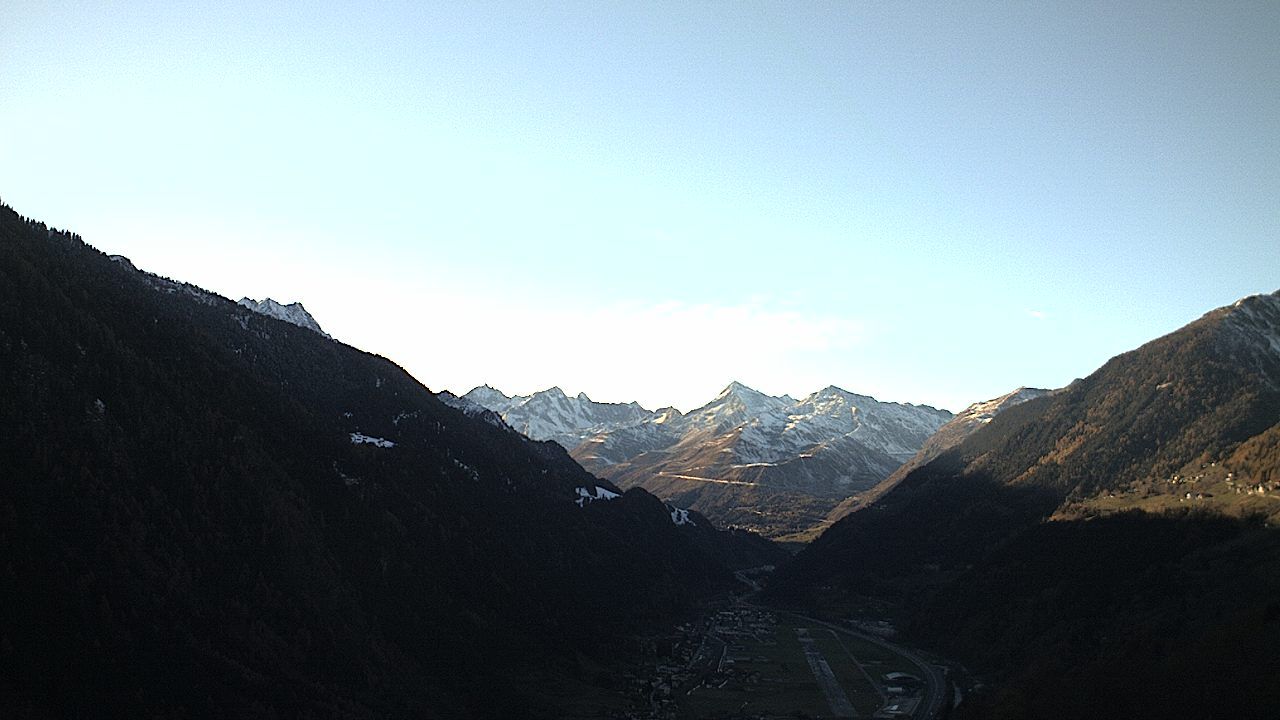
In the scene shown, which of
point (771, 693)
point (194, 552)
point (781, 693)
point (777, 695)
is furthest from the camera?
point (781, 693)

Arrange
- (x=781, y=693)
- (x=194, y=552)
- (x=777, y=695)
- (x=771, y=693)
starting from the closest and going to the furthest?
(x=194, y=552)
(x=777, y=695)
(x=771, y=693)
(x=781, y=693)

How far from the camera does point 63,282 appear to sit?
169 m

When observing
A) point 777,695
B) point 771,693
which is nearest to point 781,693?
point 771,693

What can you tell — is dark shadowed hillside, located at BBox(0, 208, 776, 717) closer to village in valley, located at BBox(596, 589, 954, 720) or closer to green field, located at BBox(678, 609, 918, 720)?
village in valley, located at BBox(596, 589, 954, 720)

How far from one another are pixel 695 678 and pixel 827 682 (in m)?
30.7

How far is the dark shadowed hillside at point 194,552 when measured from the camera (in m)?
106

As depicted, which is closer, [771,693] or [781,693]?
[771,693]

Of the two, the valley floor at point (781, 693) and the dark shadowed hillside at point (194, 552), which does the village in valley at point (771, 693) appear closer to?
the valley floor at point (781, 693)

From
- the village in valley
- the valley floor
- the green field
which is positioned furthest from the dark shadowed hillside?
the green field

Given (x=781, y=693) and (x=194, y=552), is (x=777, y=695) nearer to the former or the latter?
(x=781, y=693)

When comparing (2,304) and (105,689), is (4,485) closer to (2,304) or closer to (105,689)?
(105,689)

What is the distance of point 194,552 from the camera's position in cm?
12900

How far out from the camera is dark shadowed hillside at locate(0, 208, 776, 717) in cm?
10600

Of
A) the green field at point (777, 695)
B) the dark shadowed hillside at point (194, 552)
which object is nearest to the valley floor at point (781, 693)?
the green field at point (777, 695)
